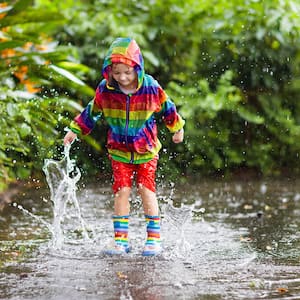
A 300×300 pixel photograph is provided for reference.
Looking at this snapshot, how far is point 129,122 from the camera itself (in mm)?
3875

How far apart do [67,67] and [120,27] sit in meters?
1.51

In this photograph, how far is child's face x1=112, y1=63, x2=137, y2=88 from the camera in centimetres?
374

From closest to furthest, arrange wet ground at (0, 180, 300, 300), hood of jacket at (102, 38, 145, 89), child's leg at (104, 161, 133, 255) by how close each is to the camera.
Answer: wet ground at (0, 180, 300, 300) → hood of jacket at (102, 38, 145, 89) → child's leg at (104, 161, 133, 255)

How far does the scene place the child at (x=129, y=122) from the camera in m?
3.78

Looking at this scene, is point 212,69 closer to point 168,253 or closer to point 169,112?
point 169,112

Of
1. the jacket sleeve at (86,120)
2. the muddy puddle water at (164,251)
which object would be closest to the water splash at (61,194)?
the muddy puddle water at (164,251)

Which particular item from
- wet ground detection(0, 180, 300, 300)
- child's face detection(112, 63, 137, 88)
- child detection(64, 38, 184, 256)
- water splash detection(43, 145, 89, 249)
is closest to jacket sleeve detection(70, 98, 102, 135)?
child detection(64, 38, 184, 256)

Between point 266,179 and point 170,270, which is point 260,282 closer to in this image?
point 170,270

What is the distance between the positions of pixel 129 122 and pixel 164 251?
69 centimetres

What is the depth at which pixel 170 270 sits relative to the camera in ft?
11.2

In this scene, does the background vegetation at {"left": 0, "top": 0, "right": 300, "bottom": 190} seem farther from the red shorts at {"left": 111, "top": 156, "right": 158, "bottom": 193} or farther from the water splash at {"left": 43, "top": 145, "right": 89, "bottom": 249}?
the red shorts at {"left": 111, "top": 156, "right": 158, "bottom": 193}

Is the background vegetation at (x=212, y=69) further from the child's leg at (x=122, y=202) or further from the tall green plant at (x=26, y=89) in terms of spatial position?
the child's leg at (x=122, y=202)

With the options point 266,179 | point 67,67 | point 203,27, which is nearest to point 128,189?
point 67,67

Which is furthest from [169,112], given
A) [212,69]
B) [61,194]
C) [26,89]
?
[212,69]
